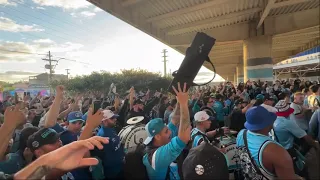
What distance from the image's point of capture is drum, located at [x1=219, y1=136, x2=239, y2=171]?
168 inches

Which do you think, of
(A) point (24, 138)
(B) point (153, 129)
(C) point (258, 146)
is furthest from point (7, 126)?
(C) point (258, 146)

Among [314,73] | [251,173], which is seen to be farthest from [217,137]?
[314,73]

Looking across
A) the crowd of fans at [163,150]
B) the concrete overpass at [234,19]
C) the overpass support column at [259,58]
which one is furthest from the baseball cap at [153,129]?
the overpass support column at [259,58]

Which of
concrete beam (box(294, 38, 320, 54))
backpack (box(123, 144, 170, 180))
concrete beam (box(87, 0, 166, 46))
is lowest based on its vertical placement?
backpack (box(123, 144, 170, 180))

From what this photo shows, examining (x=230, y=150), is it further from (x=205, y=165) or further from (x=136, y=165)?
(x=205, y=165)

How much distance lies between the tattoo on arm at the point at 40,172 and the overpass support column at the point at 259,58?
18.4 metres

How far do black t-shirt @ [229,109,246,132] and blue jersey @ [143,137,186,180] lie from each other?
3.95m

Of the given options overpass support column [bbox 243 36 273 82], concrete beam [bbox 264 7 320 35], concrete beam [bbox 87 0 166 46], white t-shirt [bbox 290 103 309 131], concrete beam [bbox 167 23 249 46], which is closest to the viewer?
white t-shirt [bbox 290 103 309 131]

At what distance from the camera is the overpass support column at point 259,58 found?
707 inches

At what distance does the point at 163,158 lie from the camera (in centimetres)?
264

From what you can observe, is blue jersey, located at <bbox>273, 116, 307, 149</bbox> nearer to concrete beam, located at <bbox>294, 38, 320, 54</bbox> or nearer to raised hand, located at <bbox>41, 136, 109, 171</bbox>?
raised hand, located at <bbox>41, 136, 109, 171</bbox>

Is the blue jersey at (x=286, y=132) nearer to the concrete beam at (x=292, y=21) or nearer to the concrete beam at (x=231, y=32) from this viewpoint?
the concrete beam at (x=292, y=21)

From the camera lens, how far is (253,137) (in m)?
2.97

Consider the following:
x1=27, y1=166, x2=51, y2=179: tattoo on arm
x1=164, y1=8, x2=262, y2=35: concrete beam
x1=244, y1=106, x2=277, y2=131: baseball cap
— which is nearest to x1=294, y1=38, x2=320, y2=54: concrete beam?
x1=164, y1=8, x2=262, y2=35: concrete beam
